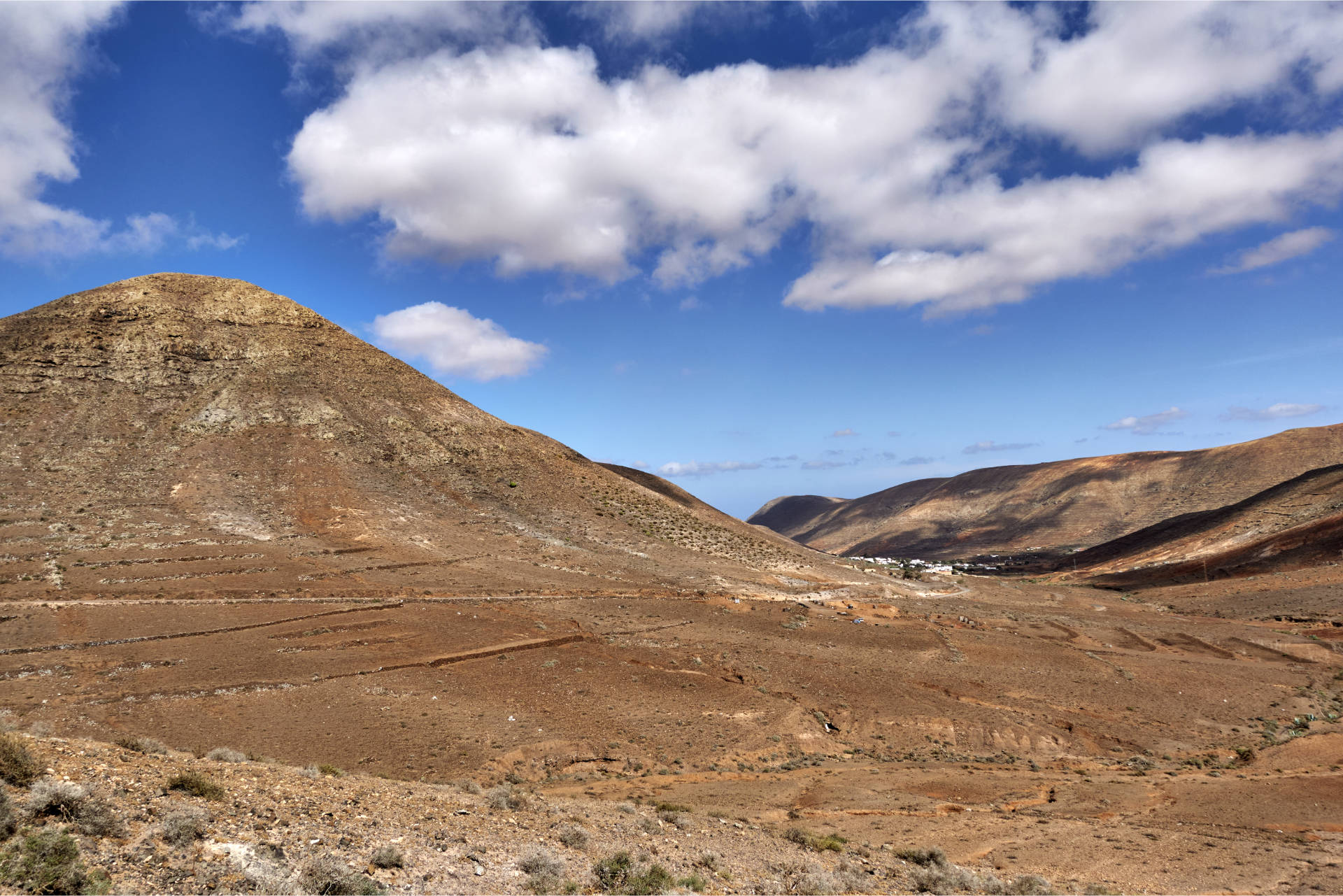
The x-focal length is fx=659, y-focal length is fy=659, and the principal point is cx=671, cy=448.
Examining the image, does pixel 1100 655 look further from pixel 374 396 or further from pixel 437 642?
pixel 374 396

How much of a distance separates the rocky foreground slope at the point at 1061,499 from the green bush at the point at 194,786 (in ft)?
334

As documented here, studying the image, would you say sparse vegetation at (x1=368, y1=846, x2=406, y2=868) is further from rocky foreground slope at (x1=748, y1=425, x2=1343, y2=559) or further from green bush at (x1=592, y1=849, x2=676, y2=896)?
rocky foreground slope at (x1=748, y1=425, x2=1343, y2=559)

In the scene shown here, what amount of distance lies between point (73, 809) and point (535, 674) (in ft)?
53.7

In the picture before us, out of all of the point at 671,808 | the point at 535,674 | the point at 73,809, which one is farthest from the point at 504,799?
the point at 535,674

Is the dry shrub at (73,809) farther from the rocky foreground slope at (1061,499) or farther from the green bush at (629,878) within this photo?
the rocky foreground slope at (1061,499)

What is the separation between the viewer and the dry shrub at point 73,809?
7.22 meters

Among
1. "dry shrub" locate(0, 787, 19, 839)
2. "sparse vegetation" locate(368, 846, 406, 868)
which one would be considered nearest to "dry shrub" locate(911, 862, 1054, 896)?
"sparse vegetation" locate(368, 846, 406, 868)

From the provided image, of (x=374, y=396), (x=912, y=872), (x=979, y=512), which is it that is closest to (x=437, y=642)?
(x=912, y=872)

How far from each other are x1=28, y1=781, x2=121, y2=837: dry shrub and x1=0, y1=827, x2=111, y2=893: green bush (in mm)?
543

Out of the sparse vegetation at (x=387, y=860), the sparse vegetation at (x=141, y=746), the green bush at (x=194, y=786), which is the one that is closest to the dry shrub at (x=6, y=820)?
the green bush at (x=194, y=786)

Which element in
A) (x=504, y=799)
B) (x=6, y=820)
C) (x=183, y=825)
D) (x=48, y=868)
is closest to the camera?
(x=48, y=868)

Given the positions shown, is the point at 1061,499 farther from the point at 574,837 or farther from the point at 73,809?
the point at 73,809

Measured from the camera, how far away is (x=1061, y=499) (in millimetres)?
111812

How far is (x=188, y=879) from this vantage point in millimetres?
6945
